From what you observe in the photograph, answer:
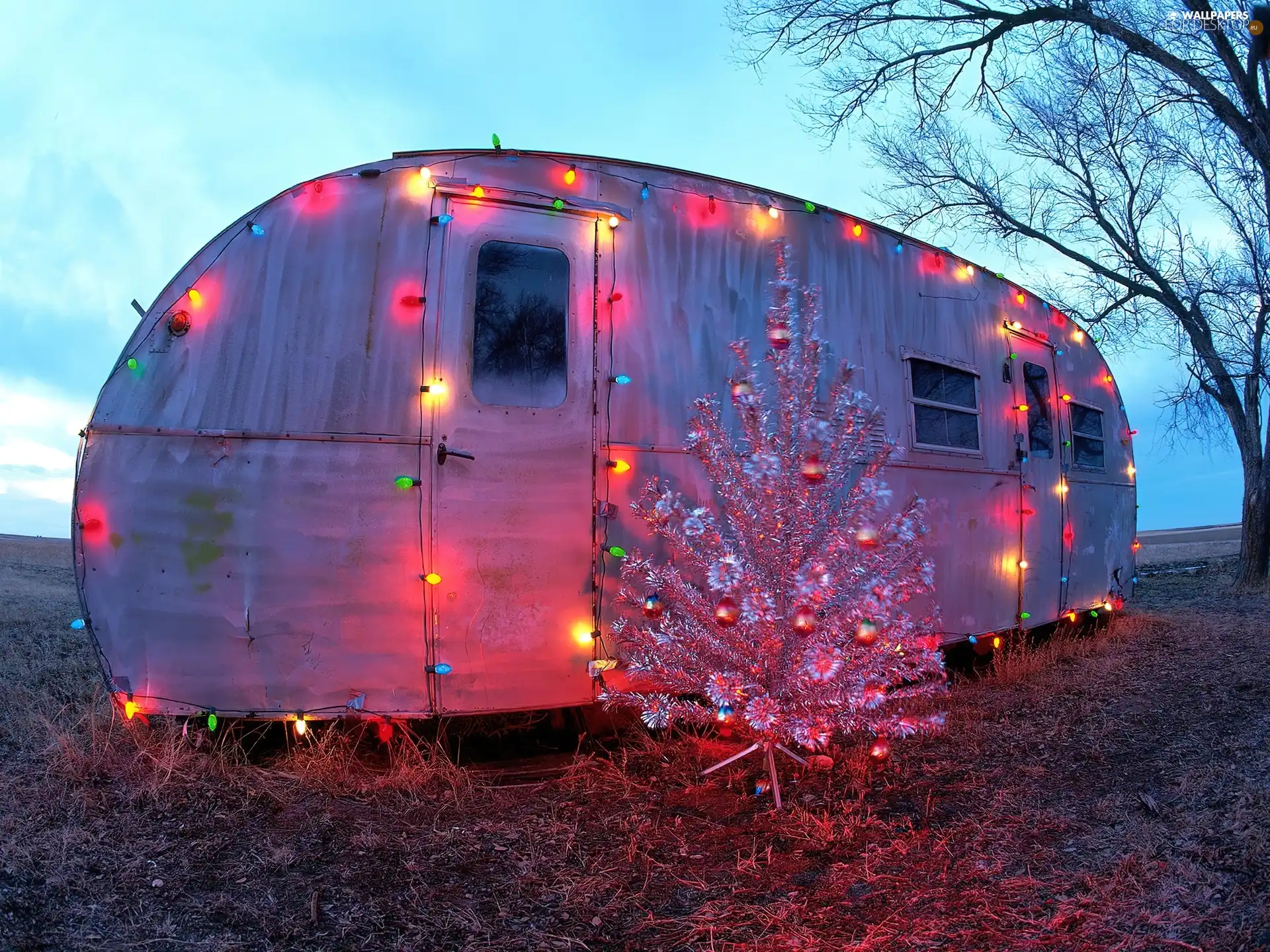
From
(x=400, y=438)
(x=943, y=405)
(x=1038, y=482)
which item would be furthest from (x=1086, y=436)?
(x=400, y=438)

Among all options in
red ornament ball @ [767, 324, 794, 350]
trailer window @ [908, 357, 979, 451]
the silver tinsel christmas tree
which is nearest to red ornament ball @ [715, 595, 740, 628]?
the silver tinsel christmas tree

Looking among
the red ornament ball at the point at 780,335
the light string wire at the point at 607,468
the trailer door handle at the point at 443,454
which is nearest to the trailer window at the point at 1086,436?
the red ornament ball at the point at 780,335

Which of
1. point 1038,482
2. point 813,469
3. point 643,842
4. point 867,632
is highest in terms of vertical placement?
point 1038,482

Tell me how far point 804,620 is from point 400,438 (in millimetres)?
2060

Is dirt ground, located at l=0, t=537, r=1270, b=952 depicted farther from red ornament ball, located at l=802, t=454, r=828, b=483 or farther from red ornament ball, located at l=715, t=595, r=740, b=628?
red ornament ball, located at l=802, t=454, r=828, b=483

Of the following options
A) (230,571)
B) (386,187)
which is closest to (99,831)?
(230,571)

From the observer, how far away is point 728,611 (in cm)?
370

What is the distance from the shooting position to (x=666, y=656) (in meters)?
3.98

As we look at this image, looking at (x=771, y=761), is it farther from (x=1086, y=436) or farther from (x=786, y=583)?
(x=1086, y=436)

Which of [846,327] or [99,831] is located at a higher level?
[846,327]

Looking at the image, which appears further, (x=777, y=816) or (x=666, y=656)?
(x=666, y=656)

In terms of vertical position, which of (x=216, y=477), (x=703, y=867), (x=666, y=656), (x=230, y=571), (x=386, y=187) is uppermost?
(x=386, y=187)

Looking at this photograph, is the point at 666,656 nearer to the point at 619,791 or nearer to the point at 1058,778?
the point at 619,791

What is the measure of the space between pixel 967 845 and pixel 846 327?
3.22m
